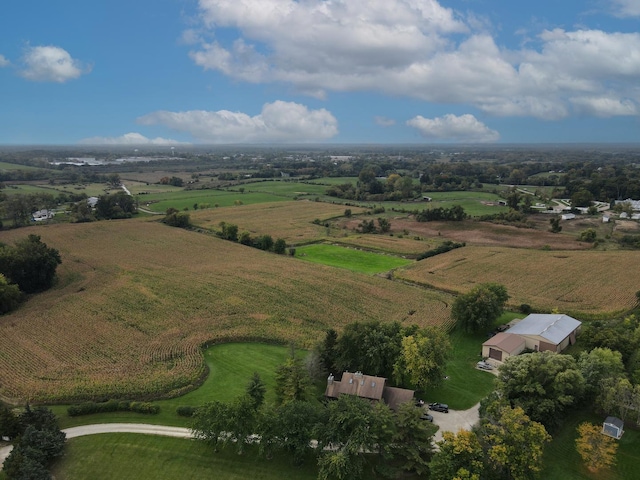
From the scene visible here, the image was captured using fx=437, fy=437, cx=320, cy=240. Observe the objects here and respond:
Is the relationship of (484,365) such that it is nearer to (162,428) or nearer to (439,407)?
(439,407)

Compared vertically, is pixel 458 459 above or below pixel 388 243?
below

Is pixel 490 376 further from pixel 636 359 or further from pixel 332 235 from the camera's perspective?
pixel 332 235

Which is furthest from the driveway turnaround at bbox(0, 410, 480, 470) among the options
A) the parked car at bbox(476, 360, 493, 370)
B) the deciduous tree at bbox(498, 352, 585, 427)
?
the parked car at bbox(476, 360, 493, 370)

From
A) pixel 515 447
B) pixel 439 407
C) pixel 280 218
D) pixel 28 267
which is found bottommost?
pixel 439 407

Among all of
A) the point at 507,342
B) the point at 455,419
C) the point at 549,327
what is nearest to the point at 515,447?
the point at 455,419

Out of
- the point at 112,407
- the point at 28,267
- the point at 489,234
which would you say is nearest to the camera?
the point at 112,407

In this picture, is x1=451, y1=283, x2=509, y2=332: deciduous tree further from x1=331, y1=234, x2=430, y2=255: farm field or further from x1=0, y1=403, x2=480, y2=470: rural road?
x1=331, y1=234, x2=430, y2=255: farm field
